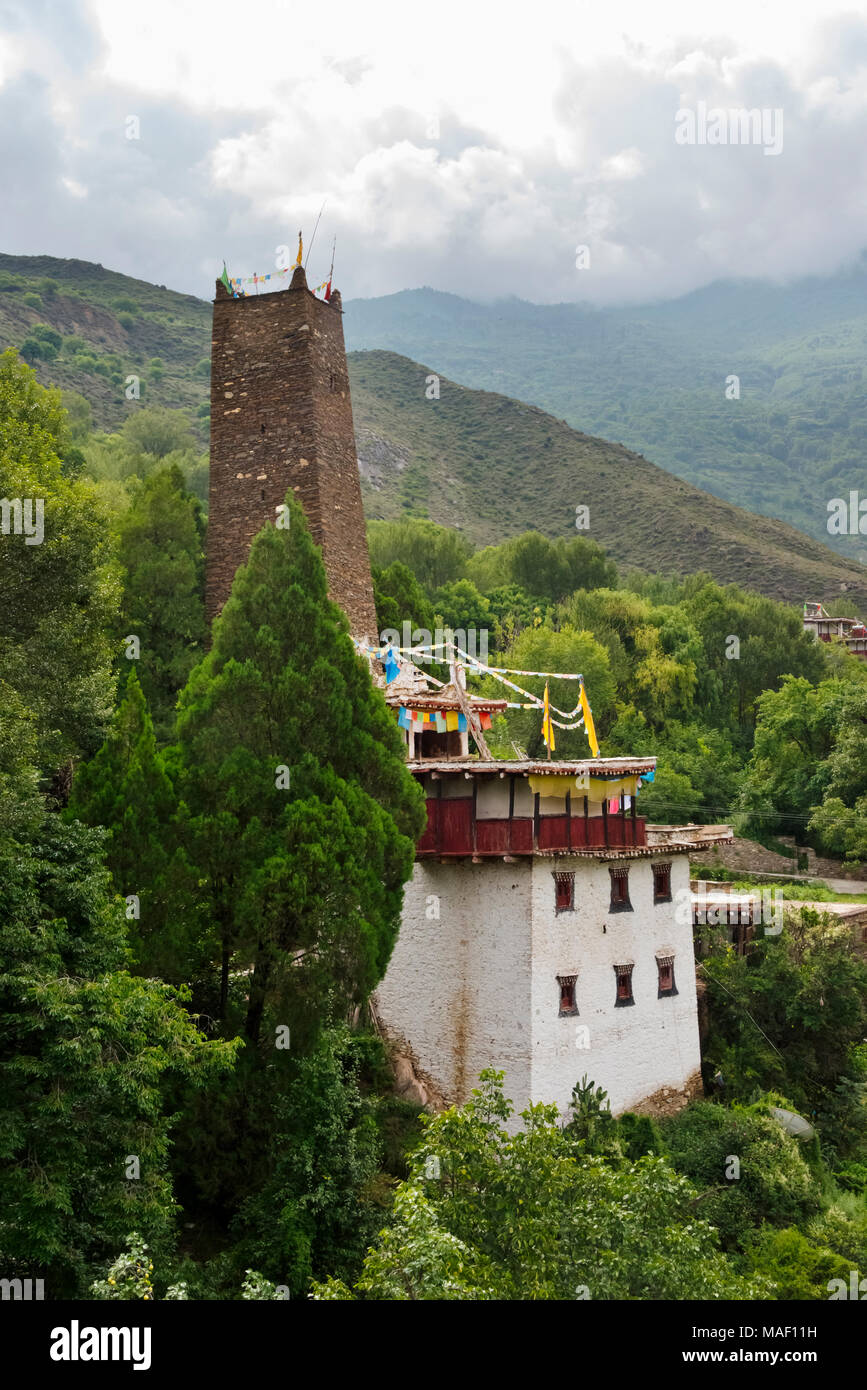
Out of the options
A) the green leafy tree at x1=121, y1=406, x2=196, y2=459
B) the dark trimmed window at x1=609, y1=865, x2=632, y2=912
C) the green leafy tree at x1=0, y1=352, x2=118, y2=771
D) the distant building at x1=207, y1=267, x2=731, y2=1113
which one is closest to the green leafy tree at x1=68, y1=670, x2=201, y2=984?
the green leafy tree at x1=0, y1=352, x2=118, y2=771

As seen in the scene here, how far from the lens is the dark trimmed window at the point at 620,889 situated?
27.0 meters

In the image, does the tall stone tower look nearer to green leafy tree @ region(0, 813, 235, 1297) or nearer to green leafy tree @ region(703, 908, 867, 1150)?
green leafy tree @ region(0, 813, 235, 1297)

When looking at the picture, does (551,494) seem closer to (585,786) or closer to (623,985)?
(585,786)

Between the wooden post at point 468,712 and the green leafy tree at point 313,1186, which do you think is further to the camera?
the wooden post at point 468,712

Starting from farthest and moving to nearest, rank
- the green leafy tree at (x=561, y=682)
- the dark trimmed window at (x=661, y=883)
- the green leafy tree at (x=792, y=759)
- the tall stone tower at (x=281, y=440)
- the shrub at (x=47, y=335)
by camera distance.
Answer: the shrub at (x=47, y=335) < the green leafy tree at (x=792, y=759) < the green leafy tree at (x=561, y=682) < the dark trimmed window at (x=661, y=883) < the tall stone tower at (x=281, y=440)

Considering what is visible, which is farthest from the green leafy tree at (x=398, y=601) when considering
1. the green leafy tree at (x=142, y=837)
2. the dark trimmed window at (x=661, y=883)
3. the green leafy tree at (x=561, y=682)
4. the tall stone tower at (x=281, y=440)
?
the green leafy tree at (x=561, y=682)

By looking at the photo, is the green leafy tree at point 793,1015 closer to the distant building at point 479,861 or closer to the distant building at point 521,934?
the distant building at point 479,861

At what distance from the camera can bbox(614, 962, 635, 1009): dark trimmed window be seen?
26641mm

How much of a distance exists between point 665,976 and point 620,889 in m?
2.75

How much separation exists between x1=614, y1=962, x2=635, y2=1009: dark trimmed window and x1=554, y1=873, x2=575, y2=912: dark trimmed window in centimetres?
235

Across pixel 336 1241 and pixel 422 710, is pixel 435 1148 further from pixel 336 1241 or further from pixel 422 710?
pixel 422 710

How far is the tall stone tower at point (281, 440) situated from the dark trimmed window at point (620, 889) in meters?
8.12
